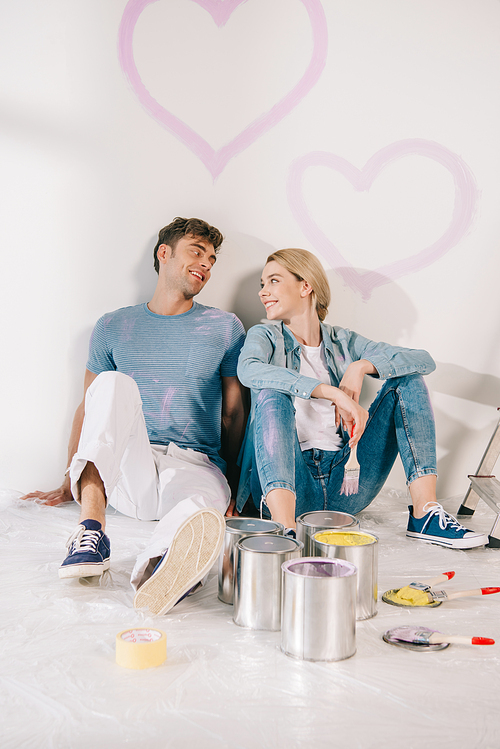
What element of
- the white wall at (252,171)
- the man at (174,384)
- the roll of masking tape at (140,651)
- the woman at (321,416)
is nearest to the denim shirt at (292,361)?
the woman at (321,416)

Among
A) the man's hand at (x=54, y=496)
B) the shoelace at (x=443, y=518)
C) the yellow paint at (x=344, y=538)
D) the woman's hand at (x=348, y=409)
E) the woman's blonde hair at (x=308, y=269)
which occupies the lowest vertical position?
the man's hand at (x=54, y=496)

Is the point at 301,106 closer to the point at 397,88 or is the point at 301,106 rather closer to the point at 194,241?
the point at 397,88

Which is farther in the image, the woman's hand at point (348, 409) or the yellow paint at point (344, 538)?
the woman's hand at point (348, 409)

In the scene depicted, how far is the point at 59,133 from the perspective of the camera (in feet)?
6.44

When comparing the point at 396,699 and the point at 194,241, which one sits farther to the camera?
the point at 194,241

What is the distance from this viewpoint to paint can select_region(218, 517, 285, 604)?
1027 millimetres

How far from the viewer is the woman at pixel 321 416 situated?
4.64ft

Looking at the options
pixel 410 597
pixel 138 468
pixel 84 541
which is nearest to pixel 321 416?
pixel 138 468

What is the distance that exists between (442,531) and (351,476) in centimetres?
27

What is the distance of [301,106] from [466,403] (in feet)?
4.17

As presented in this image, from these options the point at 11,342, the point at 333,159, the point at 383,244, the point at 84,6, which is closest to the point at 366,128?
the point at 333,159

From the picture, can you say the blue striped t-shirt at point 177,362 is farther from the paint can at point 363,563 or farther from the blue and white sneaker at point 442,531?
the paint can at point 363,563

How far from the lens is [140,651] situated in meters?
0.78

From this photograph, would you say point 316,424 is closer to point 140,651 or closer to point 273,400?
point 273,400
